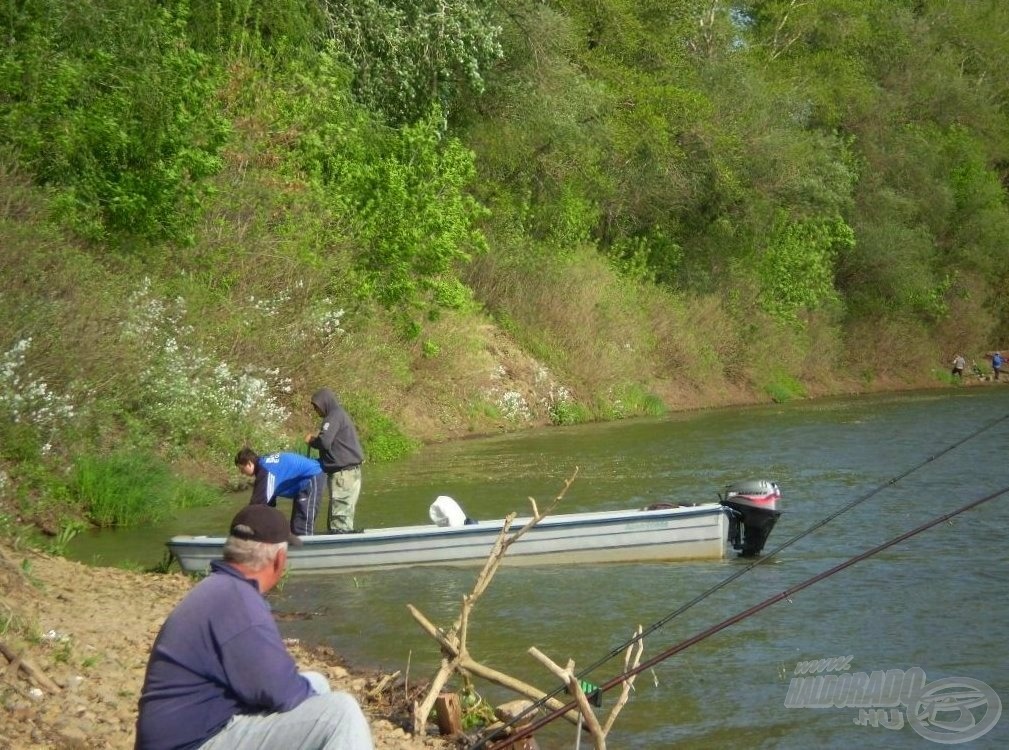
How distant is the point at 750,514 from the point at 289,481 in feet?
14.8

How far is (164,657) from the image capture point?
4.72 metres

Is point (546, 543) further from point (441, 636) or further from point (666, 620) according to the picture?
point (666, 620)

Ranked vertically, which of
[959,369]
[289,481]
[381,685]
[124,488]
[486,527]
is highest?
[289,481]

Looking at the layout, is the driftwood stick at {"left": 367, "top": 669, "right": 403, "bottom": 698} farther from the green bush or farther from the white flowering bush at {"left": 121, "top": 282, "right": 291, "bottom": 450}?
the green bush

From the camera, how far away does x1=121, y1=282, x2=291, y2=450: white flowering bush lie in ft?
55.4

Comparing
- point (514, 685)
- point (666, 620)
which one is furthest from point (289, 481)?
point (666, 620)

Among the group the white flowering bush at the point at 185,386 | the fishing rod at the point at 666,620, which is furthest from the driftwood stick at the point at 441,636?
the white flowering bush at the point at 185,386

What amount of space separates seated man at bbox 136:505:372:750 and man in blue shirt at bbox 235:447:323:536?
738 cm

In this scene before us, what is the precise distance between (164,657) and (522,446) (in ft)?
70.6

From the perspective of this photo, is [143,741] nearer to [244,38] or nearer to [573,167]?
[244,38]

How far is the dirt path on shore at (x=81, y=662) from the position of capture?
6.90 m

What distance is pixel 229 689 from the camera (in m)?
4.73

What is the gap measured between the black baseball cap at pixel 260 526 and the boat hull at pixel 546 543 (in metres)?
8.26

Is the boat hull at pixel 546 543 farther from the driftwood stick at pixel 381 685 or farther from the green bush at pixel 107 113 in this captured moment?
the green bush at pixel 107 113
